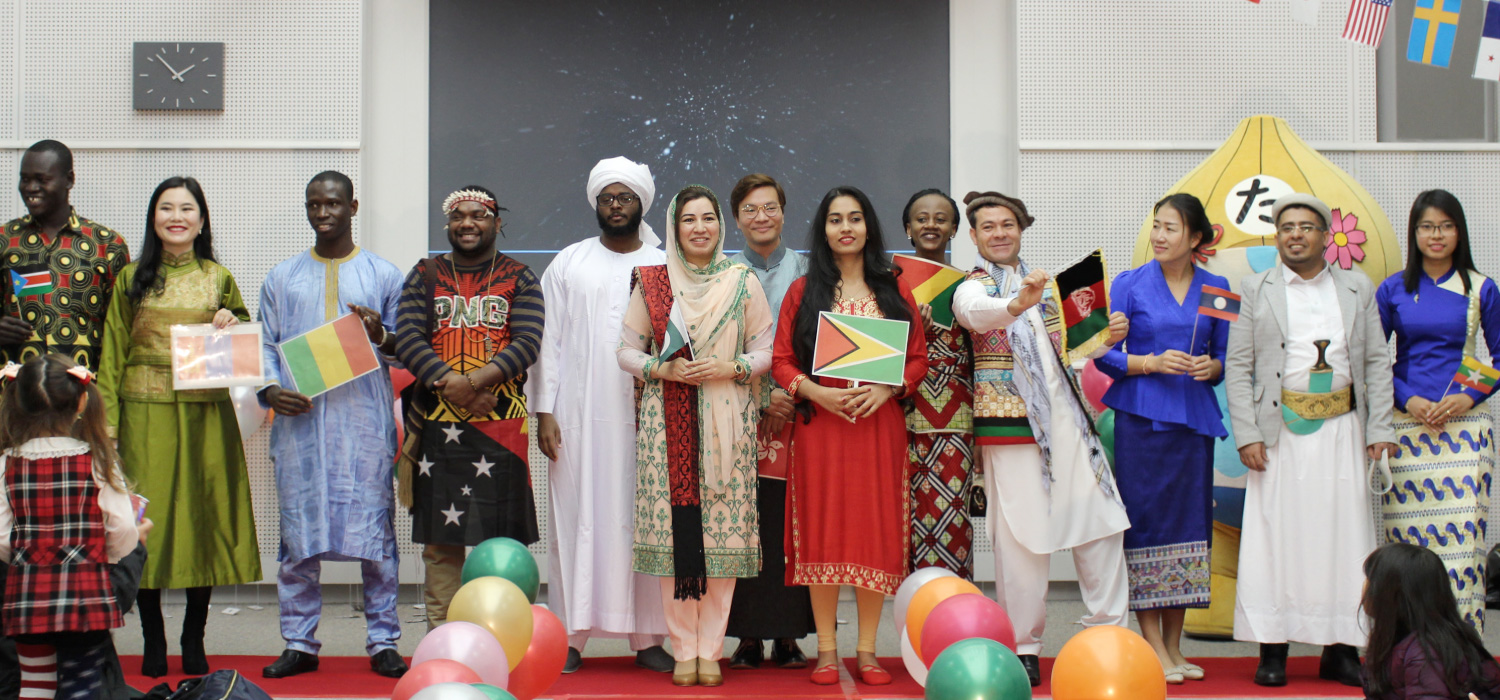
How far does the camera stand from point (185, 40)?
6332mm

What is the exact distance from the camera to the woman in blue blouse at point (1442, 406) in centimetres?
437

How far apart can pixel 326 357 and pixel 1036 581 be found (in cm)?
257

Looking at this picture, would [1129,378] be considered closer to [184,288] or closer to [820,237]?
[820,237]

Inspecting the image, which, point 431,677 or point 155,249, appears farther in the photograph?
point 155,249

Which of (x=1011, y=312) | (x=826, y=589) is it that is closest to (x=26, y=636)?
(x=826, y=589)

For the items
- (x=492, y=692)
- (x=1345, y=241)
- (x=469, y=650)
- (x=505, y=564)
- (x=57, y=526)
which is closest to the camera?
(x=492, y=692)

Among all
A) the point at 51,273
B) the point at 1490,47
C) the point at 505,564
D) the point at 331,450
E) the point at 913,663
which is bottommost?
the point at 913,663

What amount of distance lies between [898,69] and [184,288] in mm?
3656

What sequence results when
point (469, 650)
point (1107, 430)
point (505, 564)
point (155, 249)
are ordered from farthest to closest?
point (1107, 430) < point (155, 249) < point (505, 564) < point (469, 650)

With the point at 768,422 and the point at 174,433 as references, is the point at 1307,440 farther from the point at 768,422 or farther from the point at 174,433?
the point at 174,433

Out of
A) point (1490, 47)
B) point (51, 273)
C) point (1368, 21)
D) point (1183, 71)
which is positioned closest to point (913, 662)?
point (1490, 47)

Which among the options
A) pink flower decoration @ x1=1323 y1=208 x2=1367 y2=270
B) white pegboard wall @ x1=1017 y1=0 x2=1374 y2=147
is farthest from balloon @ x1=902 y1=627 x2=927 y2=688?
white pegboard wall @ x1=1017 y1=0 x2=1374 y2=147

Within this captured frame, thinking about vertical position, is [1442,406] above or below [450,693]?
above

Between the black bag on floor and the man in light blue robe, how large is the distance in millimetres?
955
